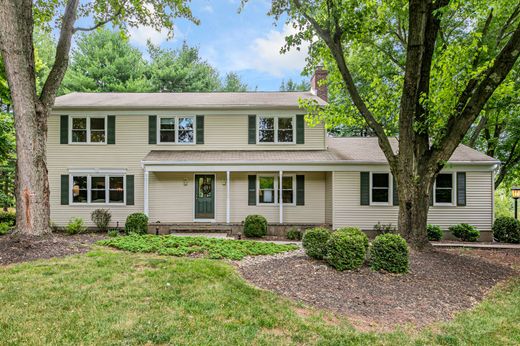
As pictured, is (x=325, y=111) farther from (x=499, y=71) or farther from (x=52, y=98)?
(x=52, y=98)

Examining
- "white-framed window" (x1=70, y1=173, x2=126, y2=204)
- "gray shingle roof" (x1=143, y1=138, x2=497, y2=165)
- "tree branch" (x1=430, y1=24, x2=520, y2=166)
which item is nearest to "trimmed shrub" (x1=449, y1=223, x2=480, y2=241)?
"gray shingle roof" (x1=143, y1=138, x2=497, y2=165)

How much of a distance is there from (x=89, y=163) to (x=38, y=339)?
1080 cm

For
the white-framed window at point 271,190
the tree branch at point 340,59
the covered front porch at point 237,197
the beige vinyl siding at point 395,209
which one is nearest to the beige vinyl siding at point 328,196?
the covered front porch at point 237,197

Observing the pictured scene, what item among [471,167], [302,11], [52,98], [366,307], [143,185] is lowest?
[366,307]

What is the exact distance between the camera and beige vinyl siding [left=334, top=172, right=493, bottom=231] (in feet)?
39.1

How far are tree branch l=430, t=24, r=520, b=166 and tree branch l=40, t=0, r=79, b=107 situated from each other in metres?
10.5

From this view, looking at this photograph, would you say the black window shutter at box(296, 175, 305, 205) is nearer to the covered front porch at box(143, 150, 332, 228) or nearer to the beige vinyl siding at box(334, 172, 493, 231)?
the covered front porch at box(143, 150, 332, 228)

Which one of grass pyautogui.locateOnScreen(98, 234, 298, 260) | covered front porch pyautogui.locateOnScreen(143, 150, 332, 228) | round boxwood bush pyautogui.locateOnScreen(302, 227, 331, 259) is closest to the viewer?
round boxwood bush pyautogui.locateOnScreen(302, 227, 331, 259)

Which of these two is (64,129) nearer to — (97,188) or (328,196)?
(97,188)

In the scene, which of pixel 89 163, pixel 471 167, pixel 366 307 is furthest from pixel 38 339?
pixel 471 167

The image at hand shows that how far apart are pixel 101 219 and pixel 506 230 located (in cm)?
1588

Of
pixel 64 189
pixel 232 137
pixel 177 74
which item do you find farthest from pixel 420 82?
pixel 177 74

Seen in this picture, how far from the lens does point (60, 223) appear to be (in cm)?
1262

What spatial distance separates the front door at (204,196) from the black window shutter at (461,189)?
9.93 metres
